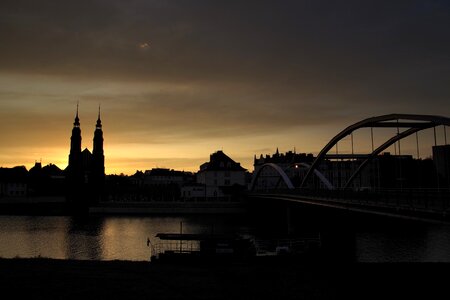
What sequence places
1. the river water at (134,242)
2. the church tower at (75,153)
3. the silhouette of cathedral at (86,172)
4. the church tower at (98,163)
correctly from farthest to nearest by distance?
the church tower at (98,163), the church tower at (75,153), the silhouette of cathedral at (86,172), the river water at (134,242)

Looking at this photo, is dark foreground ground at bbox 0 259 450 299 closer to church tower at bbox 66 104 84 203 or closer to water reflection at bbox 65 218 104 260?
water reflection at bbox 65 218 104 260

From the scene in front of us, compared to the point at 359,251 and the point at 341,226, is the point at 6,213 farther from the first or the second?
the point at 359,251

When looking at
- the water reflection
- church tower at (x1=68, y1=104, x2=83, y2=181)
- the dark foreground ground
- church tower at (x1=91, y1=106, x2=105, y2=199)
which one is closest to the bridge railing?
the dark foreground ground

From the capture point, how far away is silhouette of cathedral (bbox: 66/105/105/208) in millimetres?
118506

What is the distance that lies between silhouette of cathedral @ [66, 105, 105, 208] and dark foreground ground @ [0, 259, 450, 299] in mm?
91653

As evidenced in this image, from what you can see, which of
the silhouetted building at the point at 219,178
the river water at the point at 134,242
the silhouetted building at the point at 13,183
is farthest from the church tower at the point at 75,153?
the river water at the point at 134,242

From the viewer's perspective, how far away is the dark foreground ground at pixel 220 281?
60.3 ft

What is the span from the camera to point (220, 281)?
21078 mm

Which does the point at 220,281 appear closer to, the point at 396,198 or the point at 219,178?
the point at 396,198

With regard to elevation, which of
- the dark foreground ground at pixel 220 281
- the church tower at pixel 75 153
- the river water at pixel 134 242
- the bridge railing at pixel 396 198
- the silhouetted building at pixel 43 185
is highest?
the church tower at pixel 75 153

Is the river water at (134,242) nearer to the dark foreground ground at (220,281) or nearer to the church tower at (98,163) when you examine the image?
the dark foreground ground at (220,281)

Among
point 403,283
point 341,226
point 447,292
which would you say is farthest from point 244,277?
point 341,226

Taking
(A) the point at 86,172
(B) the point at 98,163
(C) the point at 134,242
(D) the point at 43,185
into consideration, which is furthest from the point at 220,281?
(D) the point at 43,185

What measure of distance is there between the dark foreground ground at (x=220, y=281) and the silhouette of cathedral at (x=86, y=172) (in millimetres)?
91653
